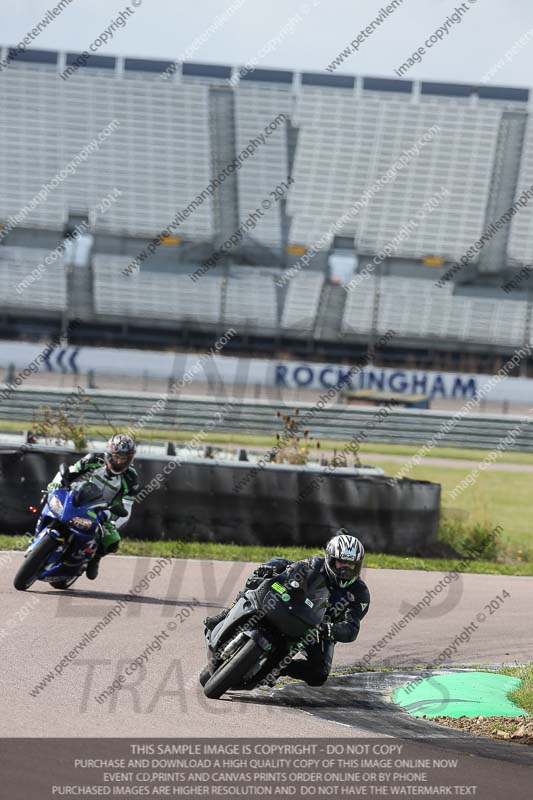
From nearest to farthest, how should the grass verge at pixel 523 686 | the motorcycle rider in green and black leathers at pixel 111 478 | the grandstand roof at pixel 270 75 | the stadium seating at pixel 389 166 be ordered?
the grass verge at pixel 523 686 → the motorcycle rider in green and black leathers at pixel 111 478 → the stadium seating at pixel 389 166 → the grandstand roof at pixel 270 75

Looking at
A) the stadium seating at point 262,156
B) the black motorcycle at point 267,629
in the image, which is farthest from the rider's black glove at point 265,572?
the stadium seating at point 262,156

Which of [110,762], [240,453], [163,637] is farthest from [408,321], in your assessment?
[110,762]

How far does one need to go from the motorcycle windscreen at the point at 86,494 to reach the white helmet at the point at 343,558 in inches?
142

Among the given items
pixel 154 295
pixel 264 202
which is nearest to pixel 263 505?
pixel 154 295

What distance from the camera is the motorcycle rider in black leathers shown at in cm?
734

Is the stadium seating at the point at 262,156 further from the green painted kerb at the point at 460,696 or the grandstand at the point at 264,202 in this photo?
the green painted kerb at the point at 460,696

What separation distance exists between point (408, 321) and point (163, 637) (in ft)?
151

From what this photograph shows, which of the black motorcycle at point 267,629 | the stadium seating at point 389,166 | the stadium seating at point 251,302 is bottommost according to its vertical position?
the black motorcycle at point 267,629

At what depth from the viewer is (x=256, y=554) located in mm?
13898

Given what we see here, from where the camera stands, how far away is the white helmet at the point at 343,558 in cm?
733

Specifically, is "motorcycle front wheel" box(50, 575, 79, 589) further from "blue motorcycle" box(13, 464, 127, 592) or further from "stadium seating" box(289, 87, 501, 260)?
"stadium seating" box(289, 87, 501, 260)

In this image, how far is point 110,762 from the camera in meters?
5.66

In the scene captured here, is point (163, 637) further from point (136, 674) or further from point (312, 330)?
point (312, 330)

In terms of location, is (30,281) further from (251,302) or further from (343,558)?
(343,558)
